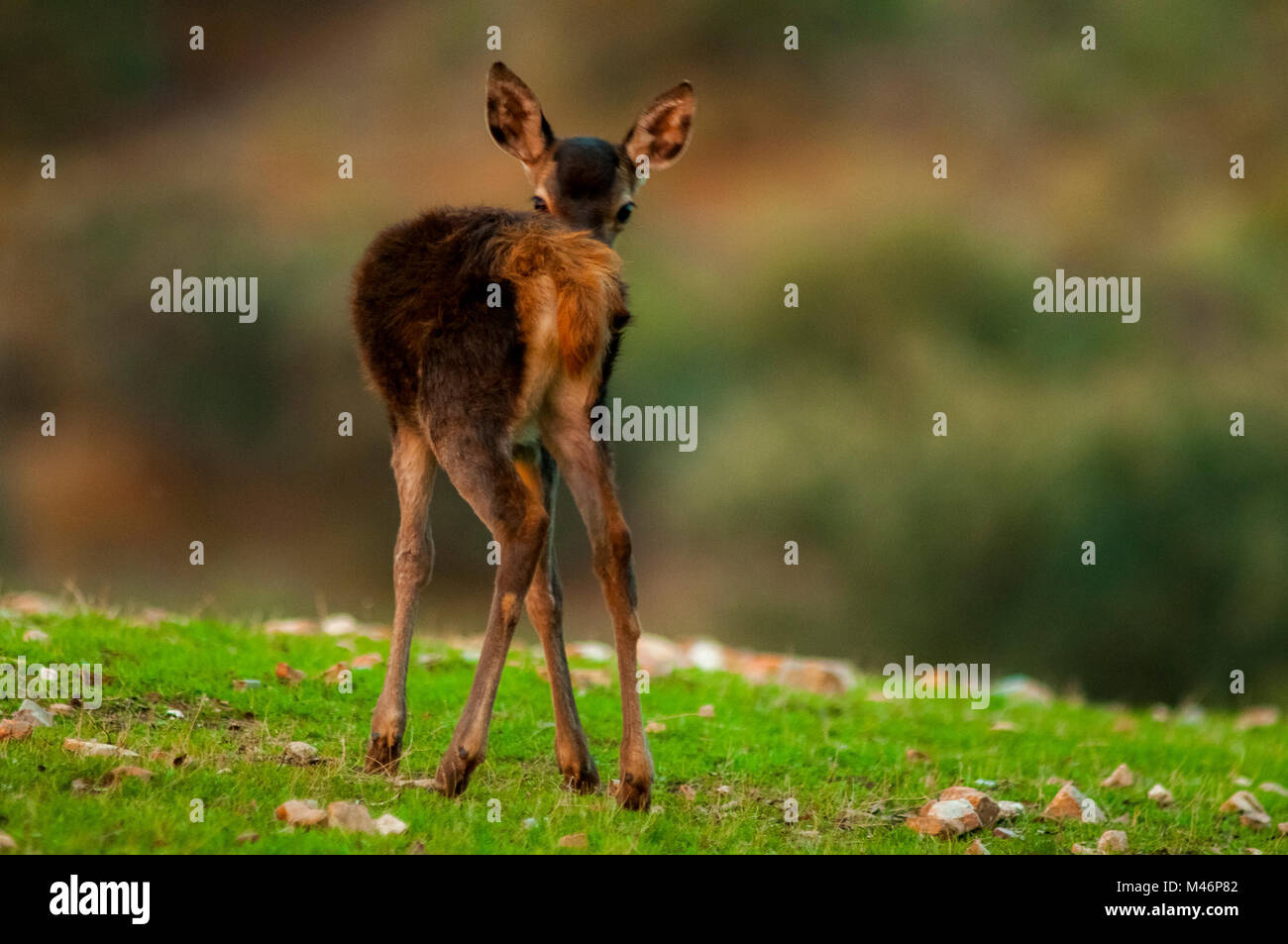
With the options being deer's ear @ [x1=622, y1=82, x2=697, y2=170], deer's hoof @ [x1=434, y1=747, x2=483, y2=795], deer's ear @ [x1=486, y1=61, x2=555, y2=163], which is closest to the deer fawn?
deer's hoof @ [x1=434, y1=747, x2=483, y2=795]

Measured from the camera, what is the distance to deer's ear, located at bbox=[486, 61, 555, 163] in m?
9.54

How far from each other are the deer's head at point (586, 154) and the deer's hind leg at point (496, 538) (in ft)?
5.99

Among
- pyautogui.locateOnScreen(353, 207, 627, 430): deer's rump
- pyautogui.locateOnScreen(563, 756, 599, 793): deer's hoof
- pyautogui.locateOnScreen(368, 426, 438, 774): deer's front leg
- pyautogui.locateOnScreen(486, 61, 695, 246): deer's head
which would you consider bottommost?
pyautogui.locateOnScreen(563, 756, 599, 793): deer's hoof

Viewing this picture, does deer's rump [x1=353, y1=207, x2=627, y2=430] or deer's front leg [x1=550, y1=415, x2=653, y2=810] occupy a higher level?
deer's rump [x1=353, y1=207, x2=627, y2=430]

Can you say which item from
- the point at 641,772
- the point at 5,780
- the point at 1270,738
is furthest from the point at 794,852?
the point at 1270,738

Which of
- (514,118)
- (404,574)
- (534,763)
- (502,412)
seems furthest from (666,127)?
(534,763)

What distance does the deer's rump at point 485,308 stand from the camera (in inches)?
298

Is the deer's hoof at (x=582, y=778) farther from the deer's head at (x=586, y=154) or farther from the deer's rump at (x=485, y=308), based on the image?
the deer's head at (x=586, y=154)

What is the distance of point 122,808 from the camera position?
6242mm

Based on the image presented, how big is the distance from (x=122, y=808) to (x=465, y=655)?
520cm

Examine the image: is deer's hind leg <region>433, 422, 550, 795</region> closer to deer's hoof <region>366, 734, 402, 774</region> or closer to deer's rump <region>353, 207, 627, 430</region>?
deer's rump <region>353, 207, 627, 430</region>

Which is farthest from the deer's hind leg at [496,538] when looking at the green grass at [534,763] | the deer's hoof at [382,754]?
the deer's hoof at [382,754]

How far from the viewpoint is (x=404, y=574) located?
833 cm

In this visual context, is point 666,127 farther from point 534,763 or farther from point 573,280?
point 534,763
